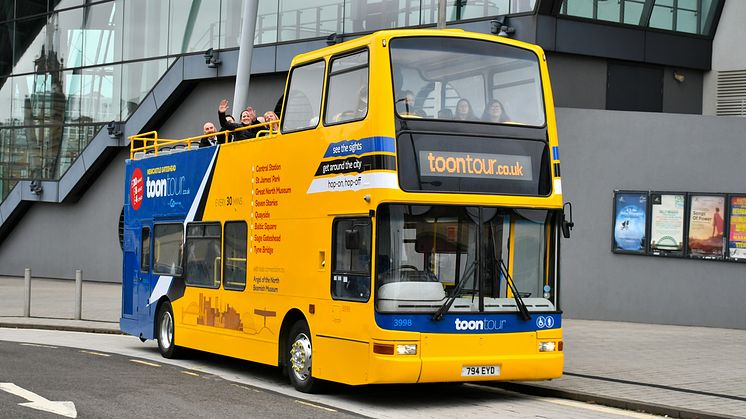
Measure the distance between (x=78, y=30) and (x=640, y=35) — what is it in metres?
19.8

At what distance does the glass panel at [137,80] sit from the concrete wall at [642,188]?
1438cm

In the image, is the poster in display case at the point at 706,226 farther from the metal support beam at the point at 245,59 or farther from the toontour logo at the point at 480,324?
the toontour logo at the point at 480,324

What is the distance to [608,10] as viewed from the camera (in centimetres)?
2352

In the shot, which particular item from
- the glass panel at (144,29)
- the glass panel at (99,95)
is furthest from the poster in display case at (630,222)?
the glass panel at (99,95)

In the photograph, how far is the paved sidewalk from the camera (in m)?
11.7

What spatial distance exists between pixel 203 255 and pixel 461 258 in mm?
5117

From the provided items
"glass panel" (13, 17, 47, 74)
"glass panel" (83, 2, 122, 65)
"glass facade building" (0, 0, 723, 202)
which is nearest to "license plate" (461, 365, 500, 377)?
"glass facade building" (0, 0, 723, 202)

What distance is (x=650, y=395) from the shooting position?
39.3 feet

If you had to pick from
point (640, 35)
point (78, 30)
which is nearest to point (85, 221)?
point (78, 30)

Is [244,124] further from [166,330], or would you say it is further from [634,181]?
[634,181]

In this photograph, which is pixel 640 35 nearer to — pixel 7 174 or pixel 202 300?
pixel 202 300

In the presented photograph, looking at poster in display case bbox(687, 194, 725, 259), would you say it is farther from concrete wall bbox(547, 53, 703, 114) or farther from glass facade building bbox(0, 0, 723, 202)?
glass facade building bbox(0, 0, 723, 202)

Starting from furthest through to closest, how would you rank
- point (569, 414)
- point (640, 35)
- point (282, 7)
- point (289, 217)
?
point (282, 7), point (640, 35), point (289, 217), point (569, 414)

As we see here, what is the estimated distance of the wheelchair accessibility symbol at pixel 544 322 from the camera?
12148mm
